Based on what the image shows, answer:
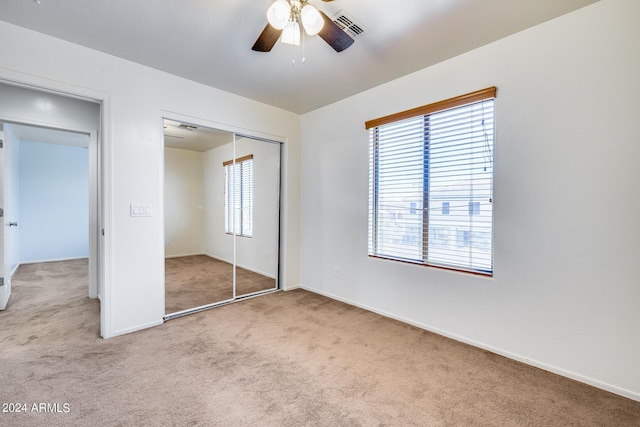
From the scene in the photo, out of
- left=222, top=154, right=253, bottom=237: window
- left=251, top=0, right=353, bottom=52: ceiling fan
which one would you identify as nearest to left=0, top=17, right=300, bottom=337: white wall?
left=222, top=154, right=253, bottom=237: window

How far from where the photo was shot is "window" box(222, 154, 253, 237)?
389 centimetres

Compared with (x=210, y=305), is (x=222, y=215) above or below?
above

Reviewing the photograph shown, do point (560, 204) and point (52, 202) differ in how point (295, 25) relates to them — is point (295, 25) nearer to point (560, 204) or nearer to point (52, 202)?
point (560, 204)

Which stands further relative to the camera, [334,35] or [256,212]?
[256,212]

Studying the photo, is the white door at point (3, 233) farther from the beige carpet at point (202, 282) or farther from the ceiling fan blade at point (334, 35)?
the ceiling fan blade at point (334, 35)

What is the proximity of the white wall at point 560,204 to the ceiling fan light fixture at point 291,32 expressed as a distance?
1.50m

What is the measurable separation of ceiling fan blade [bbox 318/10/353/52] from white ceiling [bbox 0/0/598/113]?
270mm

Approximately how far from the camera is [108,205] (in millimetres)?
2553

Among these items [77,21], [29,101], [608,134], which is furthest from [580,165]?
[29,101]

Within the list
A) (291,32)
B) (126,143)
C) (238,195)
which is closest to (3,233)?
(126,143)

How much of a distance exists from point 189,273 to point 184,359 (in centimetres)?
209

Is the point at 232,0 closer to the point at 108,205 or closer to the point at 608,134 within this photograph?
the point at 108,205

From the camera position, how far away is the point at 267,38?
1853mm

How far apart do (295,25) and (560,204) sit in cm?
227
